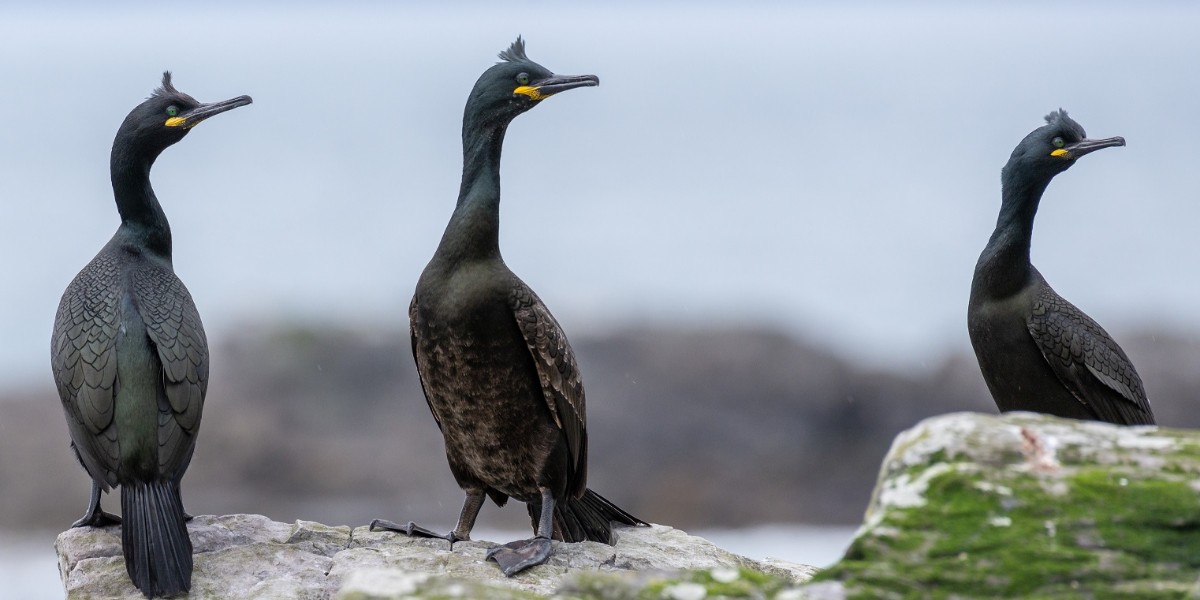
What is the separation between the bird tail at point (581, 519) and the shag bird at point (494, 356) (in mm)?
159

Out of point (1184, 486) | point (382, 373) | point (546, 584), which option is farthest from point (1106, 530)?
point (382, 373)

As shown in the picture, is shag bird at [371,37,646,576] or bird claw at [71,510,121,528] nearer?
shag bird at [371,37,646,576]

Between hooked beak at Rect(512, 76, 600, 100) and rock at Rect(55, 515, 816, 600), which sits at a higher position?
hooked beak at Rect(512, 76, 600, 100)

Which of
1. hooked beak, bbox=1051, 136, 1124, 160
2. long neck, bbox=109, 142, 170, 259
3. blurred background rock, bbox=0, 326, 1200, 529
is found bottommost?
blurred background rock, bbox=0, 326, 1200, 529

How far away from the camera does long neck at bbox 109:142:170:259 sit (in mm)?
6227

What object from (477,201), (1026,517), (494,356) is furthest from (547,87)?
(1026,517)

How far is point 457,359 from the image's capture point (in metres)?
5.59

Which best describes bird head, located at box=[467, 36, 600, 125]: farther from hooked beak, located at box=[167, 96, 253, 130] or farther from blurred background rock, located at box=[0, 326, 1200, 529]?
blurred background rock, located at box=[0, 326, 1200, 529]

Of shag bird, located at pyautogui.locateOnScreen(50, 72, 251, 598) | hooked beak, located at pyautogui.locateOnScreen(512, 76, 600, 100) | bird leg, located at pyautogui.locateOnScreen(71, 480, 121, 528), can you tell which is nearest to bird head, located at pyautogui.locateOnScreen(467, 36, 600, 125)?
hooked beak, located at pyautogui.locateOnScreen(512, 76, 600, 100)

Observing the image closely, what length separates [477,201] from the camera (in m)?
5.77

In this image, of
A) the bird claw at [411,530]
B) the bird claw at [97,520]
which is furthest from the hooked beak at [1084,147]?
the bird claw at [97,520]

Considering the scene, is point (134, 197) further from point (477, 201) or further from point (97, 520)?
point (477, 201)

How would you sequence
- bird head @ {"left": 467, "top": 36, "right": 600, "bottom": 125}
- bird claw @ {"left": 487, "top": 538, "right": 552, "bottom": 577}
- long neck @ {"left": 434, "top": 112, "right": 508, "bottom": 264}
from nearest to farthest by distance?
bird claw @ {"left": 487, "top": 538, "right": 552, "bottom": 577} → long neck @ {"left": 434, "top": 112, "right": 508, "bottom": 264} → bird head @ {"left": 467, "top": 36, "right": 600, "bottom": 125}

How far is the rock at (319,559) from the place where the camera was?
5.17m
